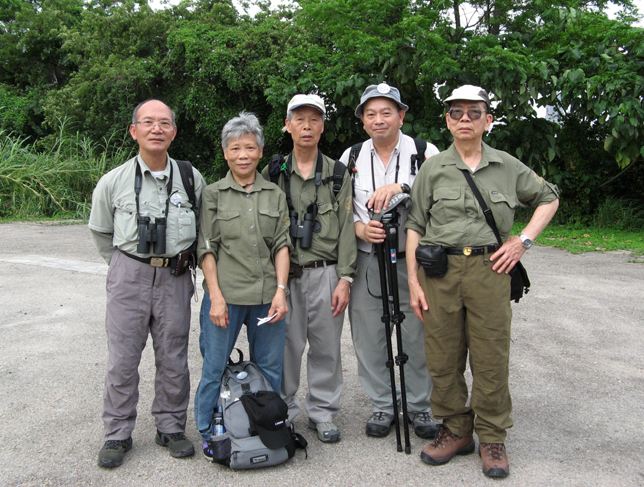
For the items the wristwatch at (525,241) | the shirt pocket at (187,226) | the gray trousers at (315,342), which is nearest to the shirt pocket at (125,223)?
the shirt pocket at (187,226)

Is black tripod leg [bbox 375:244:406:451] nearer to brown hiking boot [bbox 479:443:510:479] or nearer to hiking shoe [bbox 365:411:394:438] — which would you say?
hiking shoe [bbox 365:411:394:438]

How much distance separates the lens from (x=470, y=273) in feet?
9.84

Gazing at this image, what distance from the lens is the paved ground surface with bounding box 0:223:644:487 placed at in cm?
303

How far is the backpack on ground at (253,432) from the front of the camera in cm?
304

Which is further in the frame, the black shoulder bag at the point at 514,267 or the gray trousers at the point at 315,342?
the gray trousers at the point at 315,342

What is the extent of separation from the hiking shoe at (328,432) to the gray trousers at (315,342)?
4 centimetres

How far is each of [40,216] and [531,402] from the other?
12595 mm

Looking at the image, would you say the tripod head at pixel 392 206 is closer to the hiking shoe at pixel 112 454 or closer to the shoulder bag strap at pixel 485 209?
the shoulder bag strap at pixel 485 209

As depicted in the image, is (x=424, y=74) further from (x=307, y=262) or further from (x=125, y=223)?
(x=125, y=223)

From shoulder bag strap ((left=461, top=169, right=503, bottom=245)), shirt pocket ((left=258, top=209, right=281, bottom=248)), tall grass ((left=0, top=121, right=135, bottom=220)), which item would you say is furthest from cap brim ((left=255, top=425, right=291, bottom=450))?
tall grass ((left=0, top=121, right=135, bottom=220))

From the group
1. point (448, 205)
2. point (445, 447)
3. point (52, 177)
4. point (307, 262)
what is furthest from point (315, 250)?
point (52, 177)

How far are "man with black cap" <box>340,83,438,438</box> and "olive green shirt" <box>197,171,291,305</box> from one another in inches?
22.6

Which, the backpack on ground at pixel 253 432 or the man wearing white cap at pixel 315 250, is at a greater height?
the man wearing white cap at pixel 315 250

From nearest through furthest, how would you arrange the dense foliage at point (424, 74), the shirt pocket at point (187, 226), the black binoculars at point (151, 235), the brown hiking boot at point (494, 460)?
the brown hiking boot at point (494, 460) → the black binoculars at point (151, 235) → the shirt pocket at point (187, 226) → the dense foliage at point (424, 74)
